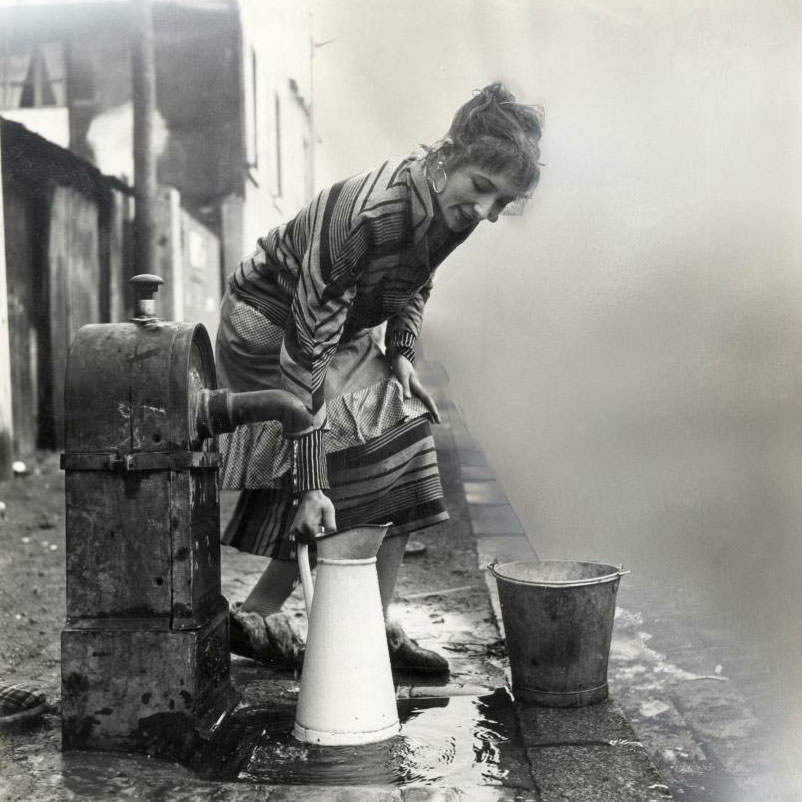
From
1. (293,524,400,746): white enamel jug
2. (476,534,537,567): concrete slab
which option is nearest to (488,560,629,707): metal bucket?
(293,524,400,746): white enamel jug

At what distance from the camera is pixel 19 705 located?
2404 mm

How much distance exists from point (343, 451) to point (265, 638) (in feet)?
2.21

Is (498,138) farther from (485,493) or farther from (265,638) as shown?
(485,493)

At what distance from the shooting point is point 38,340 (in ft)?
23.6

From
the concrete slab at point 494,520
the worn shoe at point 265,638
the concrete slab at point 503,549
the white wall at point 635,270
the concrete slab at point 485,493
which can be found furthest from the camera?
the concrete slab at point 485,493

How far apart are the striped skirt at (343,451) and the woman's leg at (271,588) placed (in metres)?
0.07

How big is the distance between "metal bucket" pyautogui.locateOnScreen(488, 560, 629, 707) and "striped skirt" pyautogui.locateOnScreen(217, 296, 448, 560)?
0.41 m

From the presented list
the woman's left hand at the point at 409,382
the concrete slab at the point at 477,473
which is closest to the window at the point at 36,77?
the concrete slab at the point at 477,473

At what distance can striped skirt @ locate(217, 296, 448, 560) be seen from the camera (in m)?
2.71

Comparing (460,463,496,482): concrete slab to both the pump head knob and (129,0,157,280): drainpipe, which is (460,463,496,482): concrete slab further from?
the pump head knob

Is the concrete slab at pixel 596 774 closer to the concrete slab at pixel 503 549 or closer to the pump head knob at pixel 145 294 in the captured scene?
the pump head knob at pixel 145 294

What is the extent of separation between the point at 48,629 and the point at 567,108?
352cm

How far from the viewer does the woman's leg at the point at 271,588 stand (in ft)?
9.42

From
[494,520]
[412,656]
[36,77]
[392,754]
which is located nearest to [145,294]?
[392,754]
